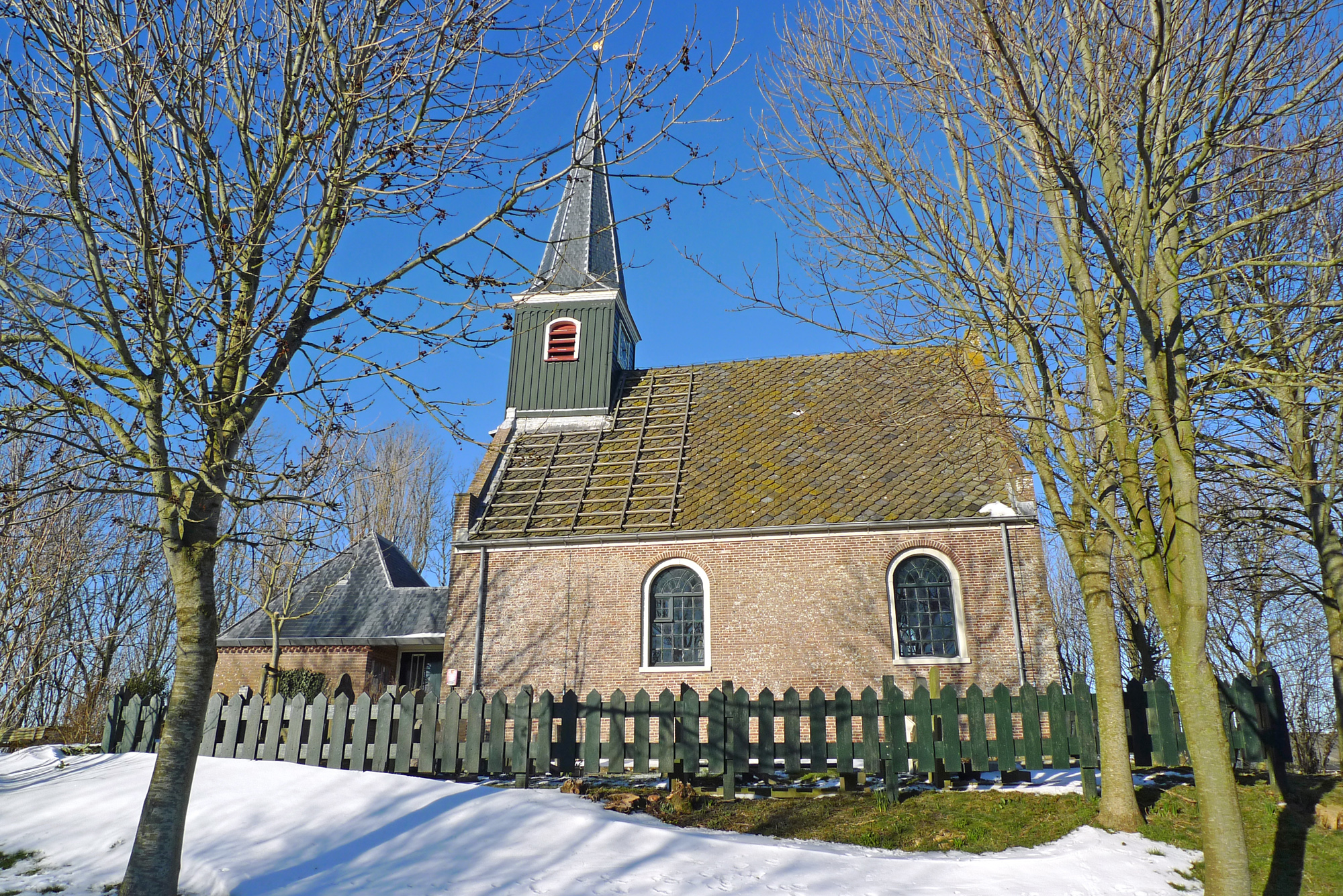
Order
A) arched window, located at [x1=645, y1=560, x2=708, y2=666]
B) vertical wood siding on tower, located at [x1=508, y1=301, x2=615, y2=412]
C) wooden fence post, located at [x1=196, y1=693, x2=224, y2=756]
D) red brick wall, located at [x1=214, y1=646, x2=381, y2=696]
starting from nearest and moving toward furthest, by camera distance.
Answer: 1. wooden fence post, located at [x1=196, y1=693, x2=224, y2=756]
2. arched window, located at [x1=645, y1=560, x2=708, y2=666]
3. red brick wall, located at [x1=214, y1=646, x2=381, y2=696]
4. vertical wood siding on tower, located at [x1=508, y1=301, x2=615, y2=412]

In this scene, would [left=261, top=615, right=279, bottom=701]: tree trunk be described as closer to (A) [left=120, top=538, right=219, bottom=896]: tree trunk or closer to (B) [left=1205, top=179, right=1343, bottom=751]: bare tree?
(A) [left=120, top=538, right=219, bottom=896]: tree trunk

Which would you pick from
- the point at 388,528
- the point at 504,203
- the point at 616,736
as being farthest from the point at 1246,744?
the point at 388,528

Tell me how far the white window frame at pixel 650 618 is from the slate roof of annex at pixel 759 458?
0.74 meters

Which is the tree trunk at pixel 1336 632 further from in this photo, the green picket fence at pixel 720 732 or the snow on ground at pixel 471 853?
the snow on ground at pixel 471 853

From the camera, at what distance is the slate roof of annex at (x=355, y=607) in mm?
20016

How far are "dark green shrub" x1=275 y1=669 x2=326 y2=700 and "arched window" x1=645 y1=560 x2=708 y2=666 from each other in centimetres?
903

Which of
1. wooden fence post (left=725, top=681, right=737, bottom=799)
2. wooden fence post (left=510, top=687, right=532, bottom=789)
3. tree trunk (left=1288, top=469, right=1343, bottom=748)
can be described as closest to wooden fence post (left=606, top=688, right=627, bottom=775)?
wooden fence post (left=510, top=687, right=532, bottom=789)

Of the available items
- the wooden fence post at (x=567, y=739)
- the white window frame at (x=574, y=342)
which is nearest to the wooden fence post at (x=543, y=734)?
the wooden fence post at (x=567, y=739)

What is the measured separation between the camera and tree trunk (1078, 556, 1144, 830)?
7961 millimetres

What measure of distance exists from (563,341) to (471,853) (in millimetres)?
15382

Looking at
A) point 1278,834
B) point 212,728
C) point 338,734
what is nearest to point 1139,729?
point 1278,834

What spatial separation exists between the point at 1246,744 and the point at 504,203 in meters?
10.1

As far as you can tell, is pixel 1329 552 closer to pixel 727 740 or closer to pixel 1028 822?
pixel 1028 822

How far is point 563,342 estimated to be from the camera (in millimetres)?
20734
